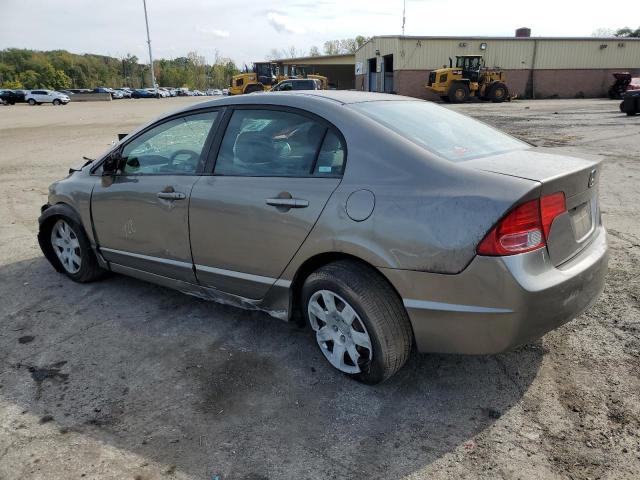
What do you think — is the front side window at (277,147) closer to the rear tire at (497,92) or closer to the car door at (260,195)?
the car door at (260,195)

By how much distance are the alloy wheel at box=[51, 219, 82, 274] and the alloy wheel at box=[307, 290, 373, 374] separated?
2.55m

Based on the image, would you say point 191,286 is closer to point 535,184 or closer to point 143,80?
point 535,184

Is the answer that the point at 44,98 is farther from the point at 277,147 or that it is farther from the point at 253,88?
the point at 277,147

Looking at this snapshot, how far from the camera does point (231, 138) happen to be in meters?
3.32

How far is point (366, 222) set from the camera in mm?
2568

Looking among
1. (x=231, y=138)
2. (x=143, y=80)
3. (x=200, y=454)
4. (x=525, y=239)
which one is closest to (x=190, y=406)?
(x=200, y=454)

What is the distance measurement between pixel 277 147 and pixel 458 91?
31.7 m

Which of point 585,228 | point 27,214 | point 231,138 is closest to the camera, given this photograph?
point 585,228

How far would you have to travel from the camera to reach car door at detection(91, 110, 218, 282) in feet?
11.3

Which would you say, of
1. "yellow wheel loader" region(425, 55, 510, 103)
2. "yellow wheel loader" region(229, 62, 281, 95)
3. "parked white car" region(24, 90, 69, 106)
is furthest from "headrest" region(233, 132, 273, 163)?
"parked white car" region(24, 90, 69, 106)

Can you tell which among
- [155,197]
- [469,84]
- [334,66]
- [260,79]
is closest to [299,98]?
[155,197]

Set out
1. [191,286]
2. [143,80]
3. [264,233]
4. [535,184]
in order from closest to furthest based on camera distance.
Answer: [535,184], [264,233], [191,286], [143,80]

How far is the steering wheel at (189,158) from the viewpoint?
3455 millimetres

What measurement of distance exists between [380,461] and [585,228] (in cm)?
167
